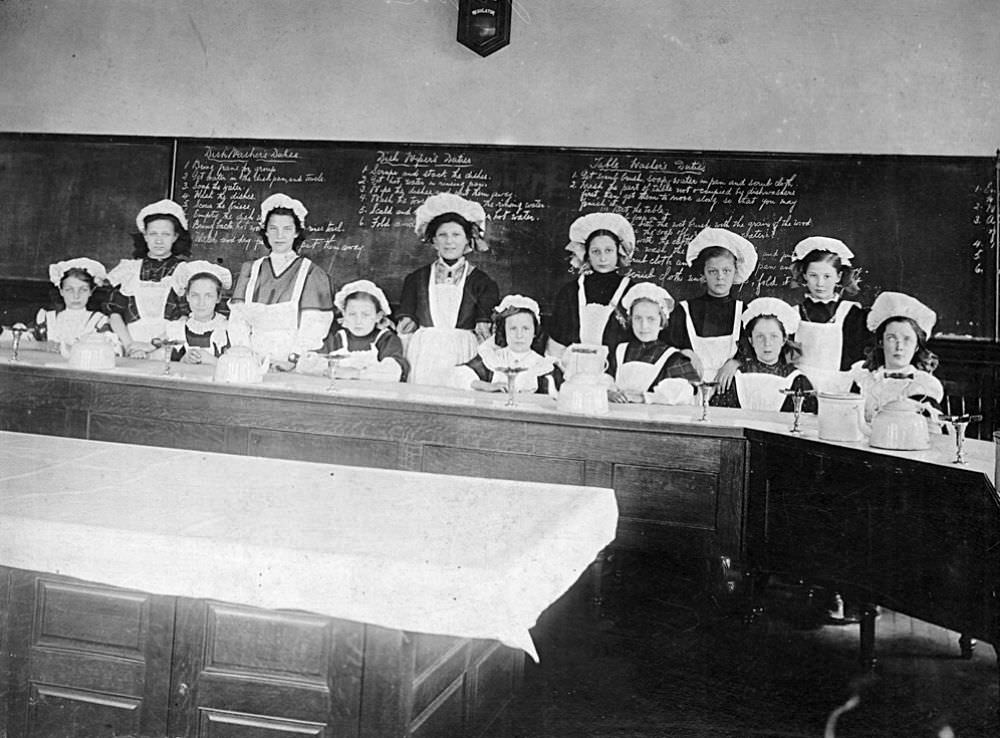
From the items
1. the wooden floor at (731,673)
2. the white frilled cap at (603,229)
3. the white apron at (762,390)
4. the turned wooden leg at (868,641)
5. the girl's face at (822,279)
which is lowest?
the wooden floor at (731,673)

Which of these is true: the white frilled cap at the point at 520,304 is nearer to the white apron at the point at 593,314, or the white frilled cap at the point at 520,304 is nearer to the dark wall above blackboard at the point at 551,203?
the dark wall above blackboard at the point at 551,203

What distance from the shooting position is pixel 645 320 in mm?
5367

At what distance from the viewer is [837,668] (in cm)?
348

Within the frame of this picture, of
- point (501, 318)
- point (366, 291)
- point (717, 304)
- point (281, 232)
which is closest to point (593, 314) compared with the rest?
point (501, 318)

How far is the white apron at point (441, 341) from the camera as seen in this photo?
5.57 metres

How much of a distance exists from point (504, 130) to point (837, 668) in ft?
11.7

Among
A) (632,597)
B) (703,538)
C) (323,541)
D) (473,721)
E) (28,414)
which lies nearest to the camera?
(323,541)

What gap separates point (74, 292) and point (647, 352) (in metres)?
3.86

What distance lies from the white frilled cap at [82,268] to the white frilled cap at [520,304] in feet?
9.11

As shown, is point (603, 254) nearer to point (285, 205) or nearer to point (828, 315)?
point (828, 315)

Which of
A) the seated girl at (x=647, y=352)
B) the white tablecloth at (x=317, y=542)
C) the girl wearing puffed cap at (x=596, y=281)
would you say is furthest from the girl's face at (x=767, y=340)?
the white tablecloth at (x=317, y=542)

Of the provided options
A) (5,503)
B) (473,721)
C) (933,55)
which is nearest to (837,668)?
(473,721)

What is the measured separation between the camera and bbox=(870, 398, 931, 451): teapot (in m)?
3.44

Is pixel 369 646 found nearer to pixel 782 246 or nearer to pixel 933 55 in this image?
pixel 782 246
